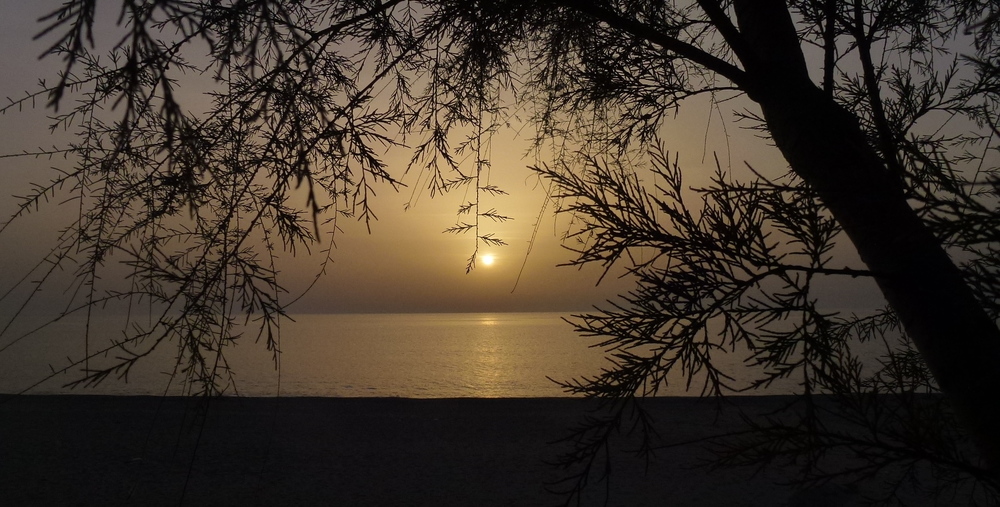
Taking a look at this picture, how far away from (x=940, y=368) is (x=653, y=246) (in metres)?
0.89

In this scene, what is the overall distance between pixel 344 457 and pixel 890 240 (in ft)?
22.0

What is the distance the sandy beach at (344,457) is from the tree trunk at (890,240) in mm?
2620

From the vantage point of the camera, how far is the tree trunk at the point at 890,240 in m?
1.83

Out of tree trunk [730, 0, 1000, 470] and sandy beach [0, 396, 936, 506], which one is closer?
tree trunk [730, 0, 1000, 470]

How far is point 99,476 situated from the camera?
688 centimetres

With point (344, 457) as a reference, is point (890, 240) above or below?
above

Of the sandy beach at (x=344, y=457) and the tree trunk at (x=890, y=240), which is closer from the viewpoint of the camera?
the tree trunk at (x=890, y=240)

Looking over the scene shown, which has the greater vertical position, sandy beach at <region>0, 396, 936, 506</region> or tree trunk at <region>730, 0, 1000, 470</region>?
tree trunk at <region>730, 0, 1000, 470</region>

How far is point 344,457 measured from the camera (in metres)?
7.48

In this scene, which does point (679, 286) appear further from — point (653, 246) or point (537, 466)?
point (537, 466)

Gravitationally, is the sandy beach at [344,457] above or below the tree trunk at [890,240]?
below

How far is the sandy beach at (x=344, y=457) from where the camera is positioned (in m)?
6.18

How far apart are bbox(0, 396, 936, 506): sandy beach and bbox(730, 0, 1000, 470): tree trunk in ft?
8.60

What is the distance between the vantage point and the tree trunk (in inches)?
72.1
